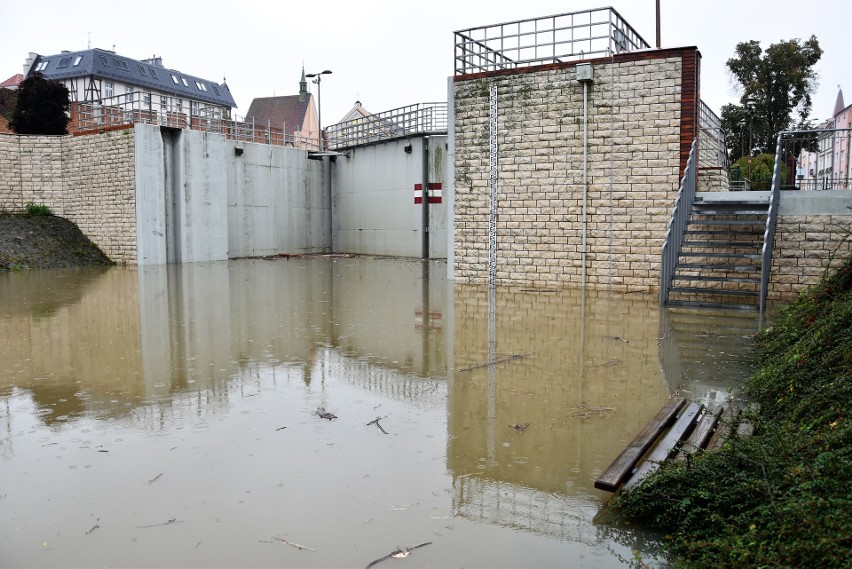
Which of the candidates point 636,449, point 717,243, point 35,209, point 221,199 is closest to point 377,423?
point 636,449

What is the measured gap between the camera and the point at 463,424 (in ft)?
17.2

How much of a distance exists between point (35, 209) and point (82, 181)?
73.0 inches

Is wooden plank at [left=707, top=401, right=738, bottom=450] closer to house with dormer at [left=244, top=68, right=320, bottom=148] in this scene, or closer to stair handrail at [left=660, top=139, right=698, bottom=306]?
stair handrail at [left=660, top=139, right=698, bottom=306]

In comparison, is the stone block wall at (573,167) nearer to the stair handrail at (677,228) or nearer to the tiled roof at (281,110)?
the stair handrail at (677,228)

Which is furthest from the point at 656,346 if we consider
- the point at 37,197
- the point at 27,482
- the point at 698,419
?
the point at 37,197

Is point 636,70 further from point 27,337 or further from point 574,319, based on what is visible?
point 27,337

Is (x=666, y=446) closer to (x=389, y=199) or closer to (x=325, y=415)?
(x=325, y=415)

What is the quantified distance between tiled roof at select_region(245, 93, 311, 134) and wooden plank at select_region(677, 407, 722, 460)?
6596 centimetres

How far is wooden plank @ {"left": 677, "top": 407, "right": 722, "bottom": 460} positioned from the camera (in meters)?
4.27

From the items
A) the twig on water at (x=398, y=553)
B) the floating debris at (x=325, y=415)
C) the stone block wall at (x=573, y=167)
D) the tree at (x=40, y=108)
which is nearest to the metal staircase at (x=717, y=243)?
the stone block wall at (x=573, y=167)

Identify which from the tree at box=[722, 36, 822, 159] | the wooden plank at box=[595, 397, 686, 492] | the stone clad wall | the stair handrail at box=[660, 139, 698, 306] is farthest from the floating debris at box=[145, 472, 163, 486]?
the tree at box=[722, 36, 822, 159]

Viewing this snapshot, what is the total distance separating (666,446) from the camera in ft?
14.7

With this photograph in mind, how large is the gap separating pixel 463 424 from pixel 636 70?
35.1 feet

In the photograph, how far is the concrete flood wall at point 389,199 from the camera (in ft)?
82.2
